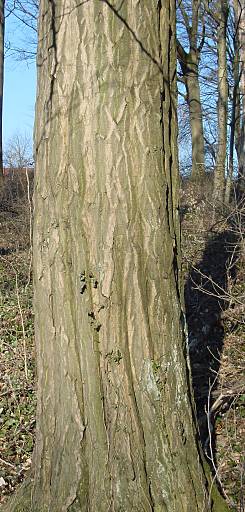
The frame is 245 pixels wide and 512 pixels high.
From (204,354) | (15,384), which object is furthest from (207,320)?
(15,384)

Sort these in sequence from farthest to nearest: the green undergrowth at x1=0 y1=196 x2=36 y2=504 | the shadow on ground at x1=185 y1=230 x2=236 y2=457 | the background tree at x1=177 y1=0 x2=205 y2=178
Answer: the background tree at x1=177 y1=0 x2=205 y2=178 → the shadow on ground at x1=185 y1=230 x2=236 y2=457 → the green undergrowth at x1=0 y1=196 x2=36 y2=504

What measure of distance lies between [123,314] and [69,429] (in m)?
0.66

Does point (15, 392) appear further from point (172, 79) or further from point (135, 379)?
point (172, 79)

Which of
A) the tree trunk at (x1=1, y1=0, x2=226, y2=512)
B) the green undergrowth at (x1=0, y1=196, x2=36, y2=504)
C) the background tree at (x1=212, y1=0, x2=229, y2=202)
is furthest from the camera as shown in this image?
the background tree at (x1=212, y1=0, x2=229, y2=202)

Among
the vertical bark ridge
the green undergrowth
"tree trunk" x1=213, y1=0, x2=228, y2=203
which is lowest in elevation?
the green undergrowth

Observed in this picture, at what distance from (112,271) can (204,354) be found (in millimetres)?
3555

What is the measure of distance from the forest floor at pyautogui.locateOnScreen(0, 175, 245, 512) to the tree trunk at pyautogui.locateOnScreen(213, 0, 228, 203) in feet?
4.49

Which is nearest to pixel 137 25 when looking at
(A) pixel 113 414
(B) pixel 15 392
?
(A) pixel 113 414

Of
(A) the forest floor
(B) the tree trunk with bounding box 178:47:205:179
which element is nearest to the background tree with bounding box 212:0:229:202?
(A) the forest floor

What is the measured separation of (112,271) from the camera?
2873 mm

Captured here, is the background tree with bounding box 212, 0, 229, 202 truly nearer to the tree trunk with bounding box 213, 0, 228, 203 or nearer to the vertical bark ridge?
the tree trunk with bounding box 213, 0, 228, 203

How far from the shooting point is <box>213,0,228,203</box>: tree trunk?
11.9 m

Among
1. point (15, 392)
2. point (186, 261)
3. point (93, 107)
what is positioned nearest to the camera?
point (93, 107)

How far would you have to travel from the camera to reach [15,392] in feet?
18.3
